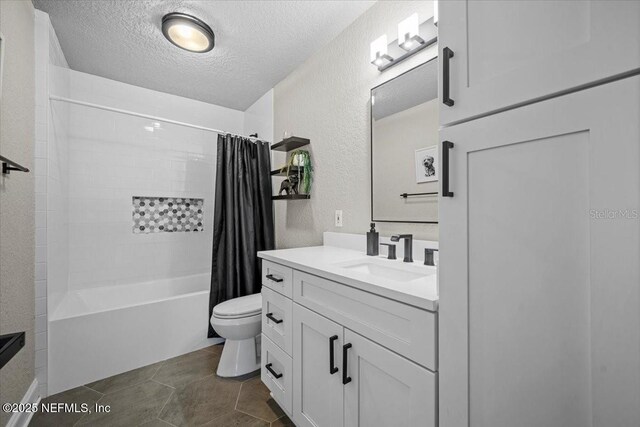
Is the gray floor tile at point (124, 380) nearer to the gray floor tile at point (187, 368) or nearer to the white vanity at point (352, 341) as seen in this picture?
the gray floor tile at point (187, 368)

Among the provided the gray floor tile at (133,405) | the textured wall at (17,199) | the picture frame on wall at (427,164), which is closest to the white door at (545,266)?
the picture frame on wall at (427,164)

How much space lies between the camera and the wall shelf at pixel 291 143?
2.14 metres

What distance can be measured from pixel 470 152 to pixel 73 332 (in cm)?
248

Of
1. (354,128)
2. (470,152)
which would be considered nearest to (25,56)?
(354,128)

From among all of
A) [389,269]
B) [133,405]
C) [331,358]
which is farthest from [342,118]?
[133,405]

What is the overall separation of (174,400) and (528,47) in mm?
2254

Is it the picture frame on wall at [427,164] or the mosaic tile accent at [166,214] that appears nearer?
the picture frame on wall at [427,164]

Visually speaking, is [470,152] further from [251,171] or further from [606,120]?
[251,171]

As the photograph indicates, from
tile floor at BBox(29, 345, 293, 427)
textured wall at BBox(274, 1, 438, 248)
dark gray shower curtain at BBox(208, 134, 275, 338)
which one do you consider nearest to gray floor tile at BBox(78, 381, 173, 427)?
tile floor at BBox(29, 345, 293, 427)

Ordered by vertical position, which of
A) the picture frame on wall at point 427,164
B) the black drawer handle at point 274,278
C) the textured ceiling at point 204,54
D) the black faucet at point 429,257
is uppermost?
the textured ceiling at point 204,54

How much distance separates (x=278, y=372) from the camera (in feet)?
4.73

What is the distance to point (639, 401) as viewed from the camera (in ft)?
1.46

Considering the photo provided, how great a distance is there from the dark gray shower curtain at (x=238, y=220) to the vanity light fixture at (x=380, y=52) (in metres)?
1.41

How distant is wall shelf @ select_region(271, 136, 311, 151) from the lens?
7.04ft
